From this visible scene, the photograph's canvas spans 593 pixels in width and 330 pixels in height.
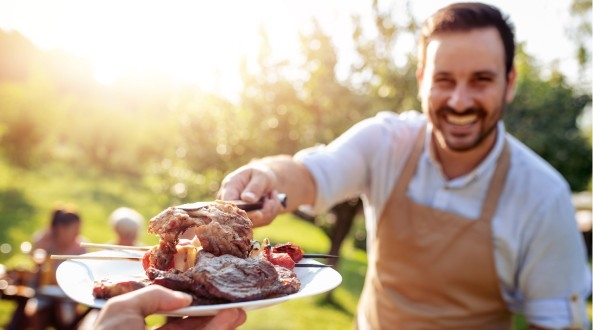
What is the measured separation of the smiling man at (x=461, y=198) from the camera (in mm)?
3250

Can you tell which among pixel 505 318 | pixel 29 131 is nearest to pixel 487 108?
pixel 505 318

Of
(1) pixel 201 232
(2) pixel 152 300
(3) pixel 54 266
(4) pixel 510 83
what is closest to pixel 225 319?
(2) pixel 152 300

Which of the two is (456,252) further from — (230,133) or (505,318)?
(230,133)

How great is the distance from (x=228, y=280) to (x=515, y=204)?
6.85 ft

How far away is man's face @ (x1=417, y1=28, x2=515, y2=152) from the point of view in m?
3.23

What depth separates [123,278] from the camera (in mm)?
1881

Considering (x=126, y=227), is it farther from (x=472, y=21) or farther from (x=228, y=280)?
(x=228, y=280)

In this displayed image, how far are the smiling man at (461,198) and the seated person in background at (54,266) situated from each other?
3887mm

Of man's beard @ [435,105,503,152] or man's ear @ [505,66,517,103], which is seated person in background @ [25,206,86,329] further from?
man's ear @ [505,66,517,103]

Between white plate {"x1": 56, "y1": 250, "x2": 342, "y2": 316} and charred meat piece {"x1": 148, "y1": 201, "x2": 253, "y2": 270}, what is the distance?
101mm

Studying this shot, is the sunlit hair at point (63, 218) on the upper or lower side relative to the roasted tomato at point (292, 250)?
lower

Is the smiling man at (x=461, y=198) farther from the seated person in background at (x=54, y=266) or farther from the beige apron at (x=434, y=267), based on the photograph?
the seated person in background at (x=54, y=266)

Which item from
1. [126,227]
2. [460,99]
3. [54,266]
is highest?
[460,99]

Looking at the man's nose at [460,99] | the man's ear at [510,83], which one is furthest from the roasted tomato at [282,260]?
the man's ear at [510,83]
